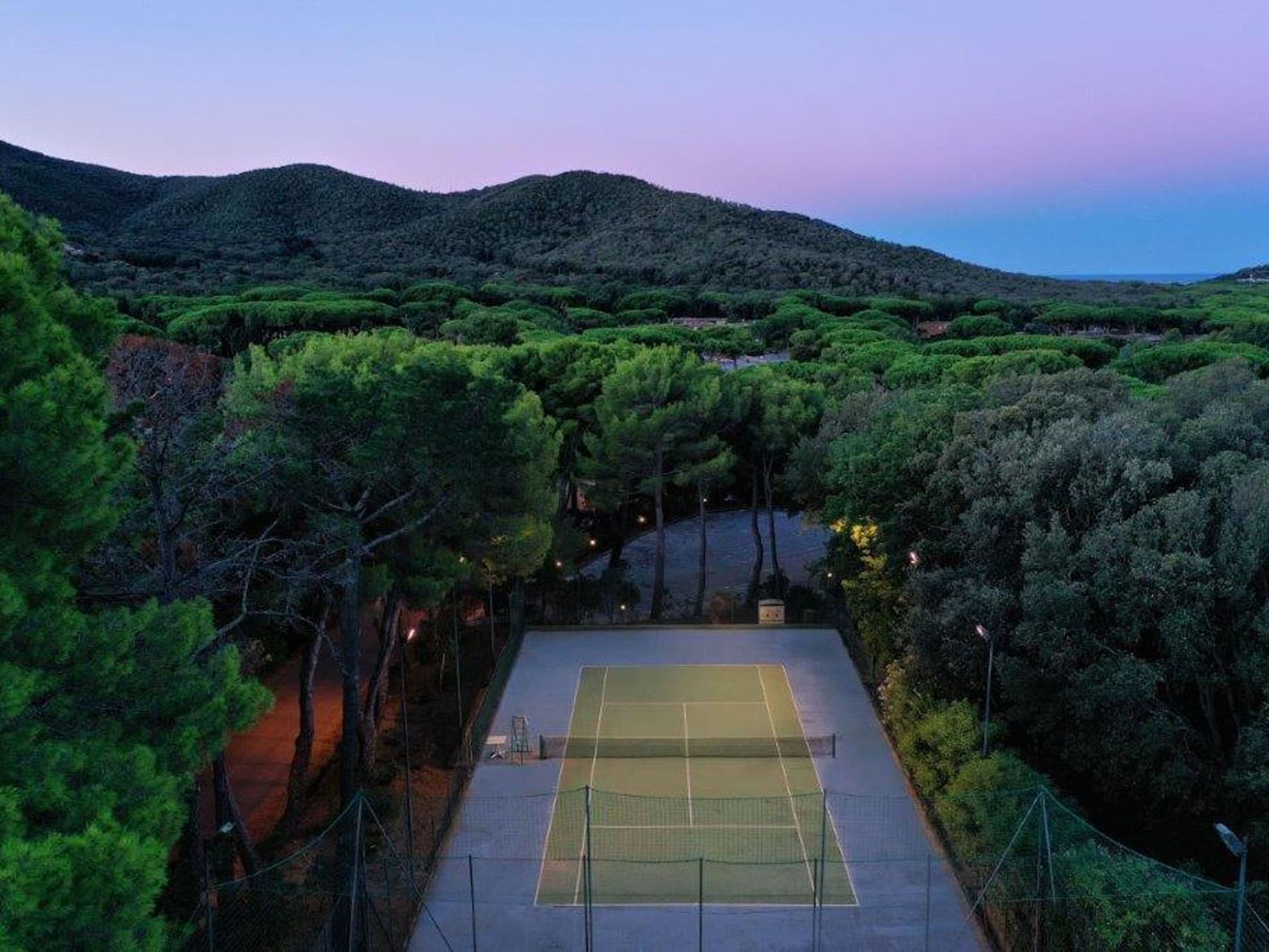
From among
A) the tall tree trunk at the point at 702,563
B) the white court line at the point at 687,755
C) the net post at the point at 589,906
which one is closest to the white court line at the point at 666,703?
the white court line at the point at 687,755

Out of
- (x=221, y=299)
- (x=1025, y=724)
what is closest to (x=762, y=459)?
(x=1025, y=724)

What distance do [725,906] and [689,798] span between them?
308 centimetres

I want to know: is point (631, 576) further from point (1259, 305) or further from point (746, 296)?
point (1259, 305)

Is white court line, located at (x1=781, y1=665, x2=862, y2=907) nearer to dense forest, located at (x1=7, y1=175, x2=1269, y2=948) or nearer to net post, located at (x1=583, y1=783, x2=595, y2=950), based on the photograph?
dense forest, located at (x1=7, y1=175, x2=1269, y2=948)

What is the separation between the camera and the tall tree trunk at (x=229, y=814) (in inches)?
445

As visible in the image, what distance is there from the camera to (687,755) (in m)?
16.4

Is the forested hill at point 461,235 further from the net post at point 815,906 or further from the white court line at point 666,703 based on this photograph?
the net post at point 815,906

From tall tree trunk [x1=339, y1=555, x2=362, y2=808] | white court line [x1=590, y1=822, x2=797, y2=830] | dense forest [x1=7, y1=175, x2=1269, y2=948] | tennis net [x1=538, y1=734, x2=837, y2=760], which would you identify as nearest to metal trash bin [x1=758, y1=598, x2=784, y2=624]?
dense forest [x1=7, y1=175, x2=1269, y2=948]

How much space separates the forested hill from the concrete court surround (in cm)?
3674

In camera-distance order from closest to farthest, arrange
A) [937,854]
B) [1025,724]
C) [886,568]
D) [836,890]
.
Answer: [836,890] < [937,854] < [1025,724] < [886,568]

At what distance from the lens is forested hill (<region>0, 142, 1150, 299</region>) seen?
5391 centimetres

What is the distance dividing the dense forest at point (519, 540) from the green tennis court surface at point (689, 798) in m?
1.92

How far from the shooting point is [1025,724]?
572 inches

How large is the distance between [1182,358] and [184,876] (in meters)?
33.9
